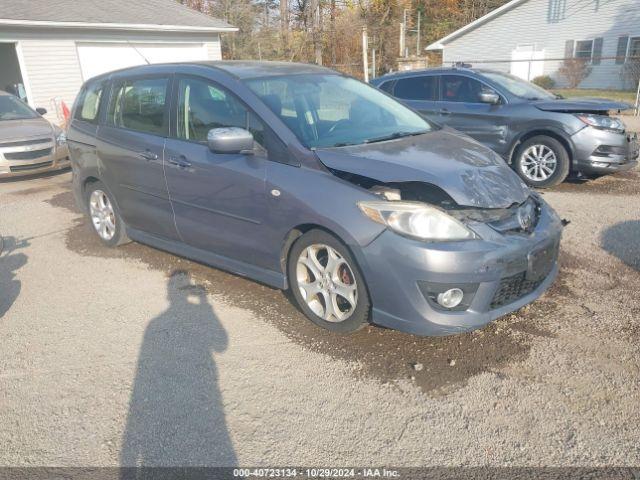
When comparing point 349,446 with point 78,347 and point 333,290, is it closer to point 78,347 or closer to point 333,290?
point 333,290

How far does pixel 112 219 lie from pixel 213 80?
6.99ft

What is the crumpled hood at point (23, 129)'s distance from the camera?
355 inches

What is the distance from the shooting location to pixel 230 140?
3.50 meters

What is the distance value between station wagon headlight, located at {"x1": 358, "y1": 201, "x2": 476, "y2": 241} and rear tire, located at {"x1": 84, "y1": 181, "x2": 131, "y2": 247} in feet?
10.4

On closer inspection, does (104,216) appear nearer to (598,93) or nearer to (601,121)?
(601,121)

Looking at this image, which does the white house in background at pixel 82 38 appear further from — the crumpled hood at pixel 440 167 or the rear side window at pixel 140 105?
the crumpled hood at pixel 440 167

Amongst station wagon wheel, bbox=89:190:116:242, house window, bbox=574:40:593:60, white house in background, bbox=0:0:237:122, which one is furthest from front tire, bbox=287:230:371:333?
house window, bbox=574:40:593:60

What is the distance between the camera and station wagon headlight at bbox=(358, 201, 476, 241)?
3029mm

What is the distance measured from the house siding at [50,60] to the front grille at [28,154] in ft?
15.9

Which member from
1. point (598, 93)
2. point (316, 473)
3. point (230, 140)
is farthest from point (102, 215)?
point (598, 93)

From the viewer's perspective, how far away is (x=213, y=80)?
4.02m

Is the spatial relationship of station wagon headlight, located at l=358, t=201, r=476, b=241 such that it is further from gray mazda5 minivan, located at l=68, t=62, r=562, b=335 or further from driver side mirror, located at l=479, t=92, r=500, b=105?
driver side mirror, located at l=479, t=92, r=500, b=105

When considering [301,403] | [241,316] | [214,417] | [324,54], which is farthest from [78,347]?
[324,54]

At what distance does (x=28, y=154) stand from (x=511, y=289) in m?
8.73
